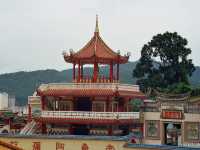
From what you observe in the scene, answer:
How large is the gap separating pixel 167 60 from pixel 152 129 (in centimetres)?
2421

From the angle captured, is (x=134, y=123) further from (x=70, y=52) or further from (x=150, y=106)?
(x=70, y=52)

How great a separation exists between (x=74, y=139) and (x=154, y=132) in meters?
7.67

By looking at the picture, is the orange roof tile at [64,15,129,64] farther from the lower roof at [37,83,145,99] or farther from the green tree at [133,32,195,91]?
the green tree at [133,32,195,91]

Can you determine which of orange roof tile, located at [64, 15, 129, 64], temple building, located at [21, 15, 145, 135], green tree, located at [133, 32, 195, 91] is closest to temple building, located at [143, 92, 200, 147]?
temple building, located at [21, 15, 145, 135]

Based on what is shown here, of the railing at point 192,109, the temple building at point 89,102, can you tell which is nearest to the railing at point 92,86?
the temple building at point 89,102

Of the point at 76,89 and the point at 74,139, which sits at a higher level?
the point at 76,89

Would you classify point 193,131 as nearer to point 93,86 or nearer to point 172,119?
point 172,119

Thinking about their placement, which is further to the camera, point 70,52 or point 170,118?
point 70,52

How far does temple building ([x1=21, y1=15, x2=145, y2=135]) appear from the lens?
36.2m

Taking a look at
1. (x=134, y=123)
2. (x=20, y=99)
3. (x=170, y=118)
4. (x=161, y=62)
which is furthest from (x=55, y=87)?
(x=20, y=99)

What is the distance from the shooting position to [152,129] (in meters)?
36.8

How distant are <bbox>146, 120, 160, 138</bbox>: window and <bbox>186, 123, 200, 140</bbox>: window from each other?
2.23m

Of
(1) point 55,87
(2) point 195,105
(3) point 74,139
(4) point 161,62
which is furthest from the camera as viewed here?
(4) point 161,62

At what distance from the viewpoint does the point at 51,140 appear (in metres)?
32.1
